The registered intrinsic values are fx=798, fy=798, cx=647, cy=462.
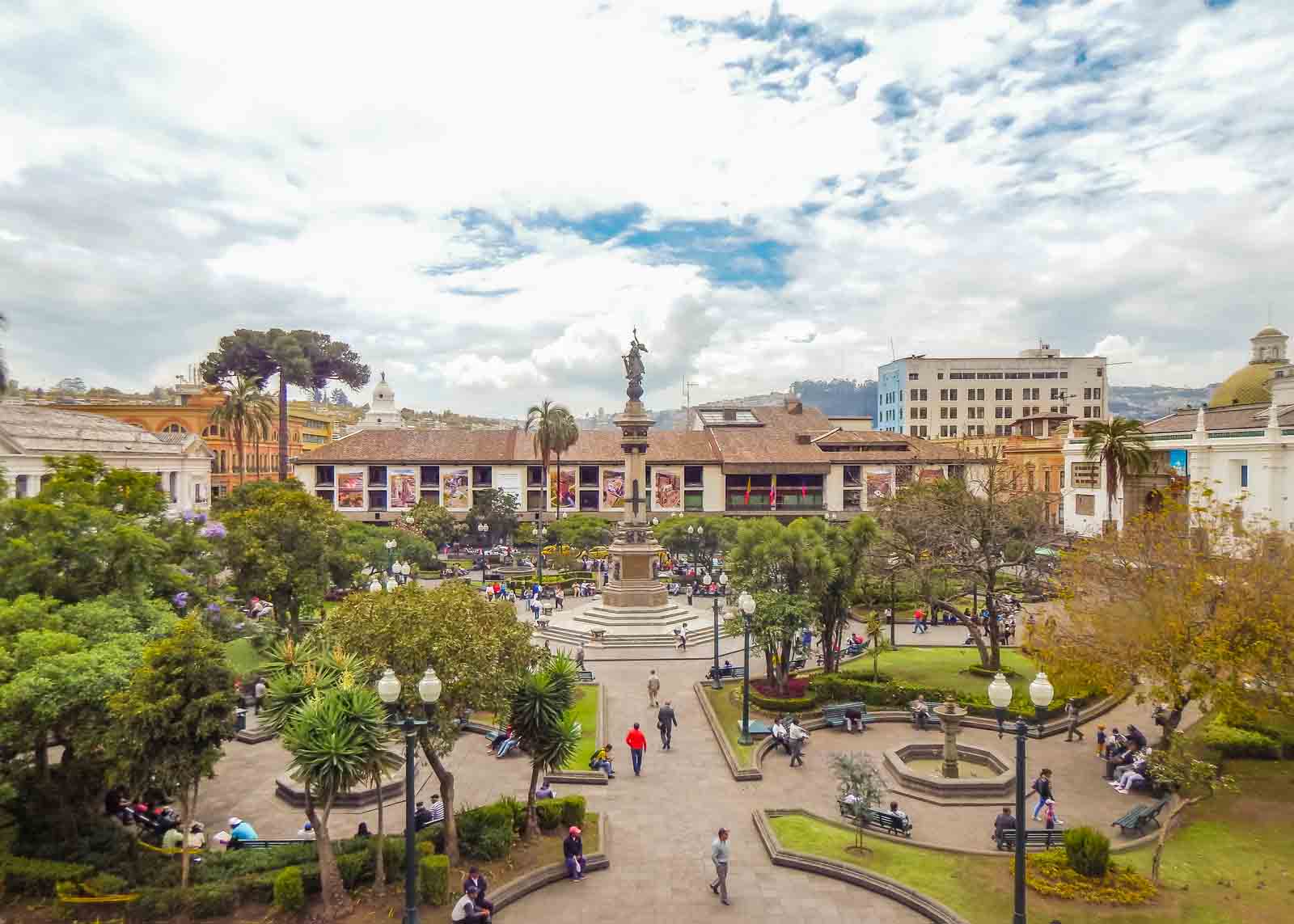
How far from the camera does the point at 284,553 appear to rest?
25812 mm

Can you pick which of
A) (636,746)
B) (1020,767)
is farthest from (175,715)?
(1020,767)

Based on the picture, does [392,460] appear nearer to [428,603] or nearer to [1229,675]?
[428,603]

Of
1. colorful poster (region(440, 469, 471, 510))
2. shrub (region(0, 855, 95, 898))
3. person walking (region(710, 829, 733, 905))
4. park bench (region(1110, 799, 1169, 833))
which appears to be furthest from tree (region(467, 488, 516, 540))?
park bench (region(1110, 799, 1169, 833))

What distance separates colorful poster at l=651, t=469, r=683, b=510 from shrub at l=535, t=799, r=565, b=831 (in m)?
51.7

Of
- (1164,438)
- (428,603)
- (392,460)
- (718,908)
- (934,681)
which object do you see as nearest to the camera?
(718,908)

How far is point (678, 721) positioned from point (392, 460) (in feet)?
159

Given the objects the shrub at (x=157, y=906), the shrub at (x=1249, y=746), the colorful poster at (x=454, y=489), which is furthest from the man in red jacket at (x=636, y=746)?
the colorful poster at (x=454, y=489)

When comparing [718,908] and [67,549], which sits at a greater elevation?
[67,549]

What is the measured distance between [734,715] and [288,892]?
13.0m

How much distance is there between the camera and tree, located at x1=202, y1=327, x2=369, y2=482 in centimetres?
6291

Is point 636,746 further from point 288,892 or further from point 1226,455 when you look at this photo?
point 1226,455

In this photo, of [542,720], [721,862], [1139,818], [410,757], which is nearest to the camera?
[410,757]

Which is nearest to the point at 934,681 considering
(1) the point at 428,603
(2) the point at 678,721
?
(2) the point at 678,721

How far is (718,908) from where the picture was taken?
12.6m
